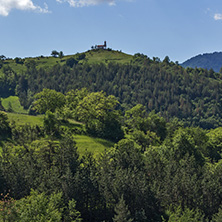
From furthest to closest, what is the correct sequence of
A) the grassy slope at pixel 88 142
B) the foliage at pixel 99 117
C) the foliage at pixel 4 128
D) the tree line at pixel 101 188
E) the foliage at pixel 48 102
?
the foliage at pixel 48 102, the foliage at pixel 99 117, the grassy slope at pixel 88 142, the foliage at pixel 4 128, the tree line at pixel 101 188

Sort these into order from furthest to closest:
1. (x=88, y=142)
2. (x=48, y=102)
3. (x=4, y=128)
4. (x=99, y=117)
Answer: (x=48, y=102), (x=99, y=117), (x=88, y=142), (x=4, y=128)

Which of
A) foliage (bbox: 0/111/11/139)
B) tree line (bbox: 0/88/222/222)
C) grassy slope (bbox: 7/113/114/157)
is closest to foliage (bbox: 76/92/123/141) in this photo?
grassy slope (bbox: 7/113/114/157)

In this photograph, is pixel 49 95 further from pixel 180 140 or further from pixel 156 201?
pixel 156 201

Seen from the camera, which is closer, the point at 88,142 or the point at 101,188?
the point at 101,188

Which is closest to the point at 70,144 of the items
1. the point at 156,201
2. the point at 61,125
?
the point at 156,201

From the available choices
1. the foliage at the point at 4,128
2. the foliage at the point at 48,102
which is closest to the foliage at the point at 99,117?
the foliage at the point at 48,102

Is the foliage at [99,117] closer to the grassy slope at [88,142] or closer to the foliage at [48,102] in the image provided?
the grassy slope at [88,142]

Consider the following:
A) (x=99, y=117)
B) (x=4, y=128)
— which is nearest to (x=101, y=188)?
(x=4, y=128)

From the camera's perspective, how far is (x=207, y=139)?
354 ft

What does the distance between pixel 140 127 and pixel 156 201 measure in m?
64.6

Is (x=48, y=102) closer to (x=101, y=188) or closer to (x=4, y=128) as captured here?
(x=4, y=128)

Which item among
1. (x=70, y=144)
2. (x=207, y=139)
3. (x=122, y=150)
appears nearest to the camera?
(x=70, y=144)

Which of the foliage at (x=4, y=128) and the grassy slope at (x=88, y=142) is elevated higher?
the foliage at (x=4, y=128)

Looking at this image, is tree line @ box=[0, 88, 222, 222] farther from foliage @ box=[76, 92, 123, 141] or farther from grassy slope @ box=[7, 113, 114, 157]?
foliage @ box=[76, 92, 123, 141]
